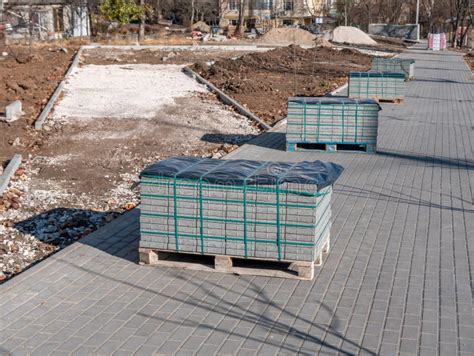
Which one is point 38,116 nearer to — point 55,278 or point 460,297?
point 55,278

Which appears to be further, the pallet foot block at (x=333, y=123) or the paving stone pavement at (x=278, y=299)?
the pallet foot block at (x=333, y=123)

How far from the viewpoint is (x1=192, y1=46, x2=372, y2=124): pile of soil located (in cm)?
2150

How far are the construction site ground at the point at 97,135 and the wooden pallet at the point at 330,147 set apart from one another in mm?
1428

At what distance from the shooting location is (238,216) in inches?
281

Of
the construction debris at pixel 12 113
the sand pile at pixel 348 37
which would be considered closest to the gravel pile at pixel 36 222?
the construction debris at pixel 12 113

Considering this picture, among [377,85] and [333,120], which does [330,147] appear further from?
[377,85]

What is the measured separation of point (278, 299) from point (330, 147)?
7.69 meters

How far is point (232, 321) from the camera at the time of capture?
6211 mm

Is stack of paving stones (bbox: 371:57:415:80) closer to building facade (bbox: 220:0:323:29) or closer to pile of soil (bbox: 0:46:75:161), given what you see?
pile of soil (bbox: 0:46:75:161)

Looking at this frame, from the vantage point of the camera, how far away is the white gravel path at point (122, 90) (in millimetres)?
18703

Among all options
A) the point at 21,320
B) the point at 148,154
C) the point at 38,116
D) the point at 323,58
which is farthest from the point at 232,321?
the point at 323,58

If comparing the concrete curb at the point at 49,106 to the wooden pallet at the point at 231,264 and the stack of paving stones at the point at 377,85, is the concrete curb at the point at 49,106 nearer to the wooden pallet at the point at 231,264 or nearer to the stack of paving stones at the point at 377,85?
the stack of paving stones at the point at 377,85

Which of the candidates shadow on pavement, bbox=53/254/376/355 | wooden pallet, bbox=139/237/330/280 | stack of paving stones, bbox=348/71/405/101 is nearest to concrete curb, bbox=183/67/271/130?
stack of paving stones, bbox=348/71/405/101

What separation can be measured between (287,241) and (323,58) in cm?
3292
